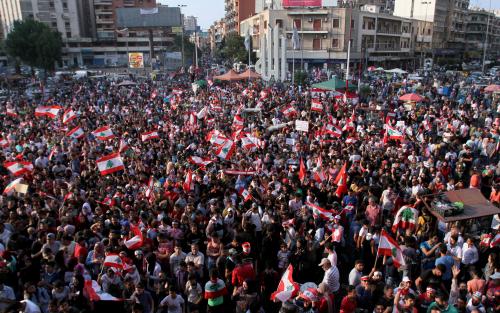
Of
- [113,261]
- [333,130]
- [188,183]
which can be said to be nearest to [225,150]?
[188,183]

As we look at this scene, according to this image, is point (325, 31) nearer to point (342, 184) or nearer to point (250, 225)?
point (342, 184)

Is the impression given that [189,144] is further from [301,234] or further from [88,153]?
[301,234]

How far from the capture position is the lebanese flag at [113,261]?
6.46 m

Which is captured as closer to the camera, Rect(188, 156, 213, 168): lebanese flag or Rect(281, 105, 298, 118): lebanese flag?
Rect(188, 156, 213, 168): lebanese flag

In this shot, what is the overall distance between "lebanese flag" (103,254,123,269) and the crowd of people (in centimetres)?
2

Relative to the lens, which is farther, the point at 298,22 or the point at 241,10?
the point at 241,10

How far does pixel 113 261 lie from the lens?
6.49 metres

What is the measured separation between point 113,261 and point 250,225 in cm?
251

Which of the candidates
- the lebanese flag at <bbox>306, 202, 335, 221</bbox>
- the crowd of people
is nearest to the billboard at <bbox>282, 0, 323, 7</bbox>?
the crowd of people

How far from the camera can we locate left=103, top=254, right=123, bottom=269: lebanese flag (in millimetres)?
6457

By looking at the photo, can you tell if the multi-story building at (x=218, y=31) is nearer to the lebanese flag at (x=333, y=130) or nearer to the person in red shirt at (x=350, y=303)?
the lebanese flag at (x=333, y=130)

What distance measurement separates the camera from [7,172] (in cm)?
1284

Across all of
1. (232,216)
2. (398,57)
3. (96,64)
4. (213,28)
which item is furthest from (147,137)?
(213,28)

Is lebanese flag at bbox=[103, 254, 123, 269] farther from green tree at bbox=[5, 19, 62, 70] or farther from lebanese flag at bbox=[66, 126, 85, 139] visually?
green tree at bbox=[5, 19, 62, 70]
